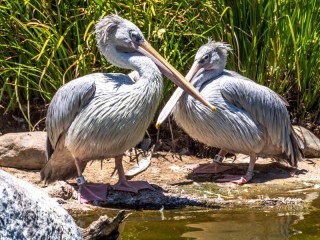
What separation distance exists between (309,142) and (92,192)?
240cm

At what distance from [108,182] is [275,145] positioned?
57.9 inches

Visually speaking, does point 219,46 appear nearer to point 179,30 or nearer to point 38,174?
point 179,30

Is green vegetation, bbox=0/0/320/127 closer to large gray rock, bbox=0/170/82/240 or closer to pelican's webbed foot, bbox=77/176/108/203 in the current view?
pelican's webbed foot, bbox=77/176/108/203

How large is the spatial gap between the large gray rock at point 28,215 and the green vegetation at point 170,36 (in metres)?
3.73

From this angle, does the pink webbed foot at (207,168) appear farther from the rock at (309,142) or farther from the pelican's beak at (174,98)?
the rock at (309,142)

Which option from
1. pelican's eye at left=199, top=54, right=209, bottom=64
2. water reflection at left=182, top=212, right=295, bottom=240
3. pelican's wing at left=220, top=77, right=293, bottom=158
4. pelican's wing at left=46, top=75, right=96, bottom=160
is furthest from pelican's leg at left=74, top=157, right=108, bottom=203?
pelican's eye at left=199, top=54, right=209, bottom=64

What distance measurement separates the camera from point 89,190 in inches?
270

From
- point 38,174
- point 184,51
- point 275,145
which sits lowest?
point 38,174

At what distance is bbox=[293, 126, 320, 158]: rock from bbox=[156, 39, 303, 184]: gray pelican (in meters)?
0.42

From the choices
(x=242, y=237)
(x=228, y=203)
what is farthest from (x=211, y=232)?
(x=228, y=203)

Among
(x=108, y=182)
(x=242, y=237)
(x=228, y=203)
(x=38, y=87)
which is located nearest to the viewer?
(x=242, y=237)

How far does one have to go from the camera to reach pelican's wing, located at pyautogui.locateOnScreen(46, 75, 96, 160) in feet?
22.2

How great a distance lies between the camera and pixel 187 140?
8.41 metres

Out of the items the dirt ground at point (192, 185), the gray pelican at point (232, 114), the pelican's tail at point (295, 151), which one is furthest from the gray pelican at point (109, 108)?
the pelican's tail at point (295, 151)
